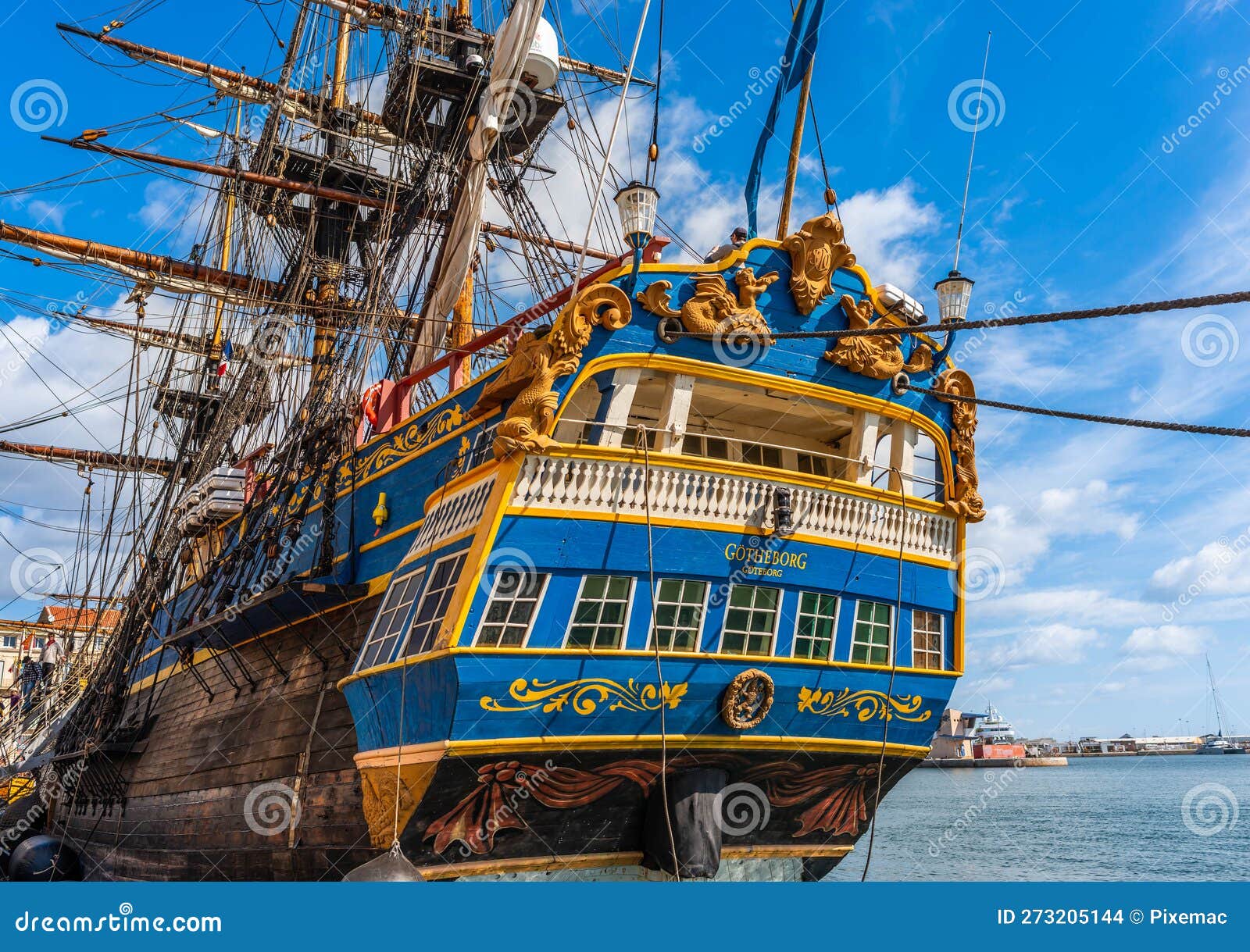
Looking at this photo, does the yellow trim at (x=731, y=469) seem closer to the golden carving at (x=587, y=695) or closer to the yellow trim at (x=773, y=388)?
the yellow trim at (x=773, y=388)

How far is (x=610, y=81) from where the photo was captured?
2842cm

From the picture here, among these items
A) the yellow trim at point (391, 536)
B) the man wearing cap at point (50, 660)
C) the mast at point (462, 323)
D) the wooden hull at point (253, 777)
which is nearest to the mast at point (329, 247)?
the mast at point (462, 323)

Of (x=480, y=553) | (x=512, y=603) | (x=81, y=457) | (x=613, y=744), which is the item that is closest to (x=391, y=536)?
(x=480, y=553)

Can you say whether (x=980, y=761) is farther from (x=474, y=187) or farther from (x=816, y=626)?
(x=816, y=626)

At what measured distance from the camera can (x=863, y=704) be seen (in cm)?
1163

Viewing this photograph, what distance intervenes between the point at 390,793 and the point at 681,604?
3263 millimetres

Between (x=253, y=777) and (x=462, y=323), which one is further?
(x=462, y=323)

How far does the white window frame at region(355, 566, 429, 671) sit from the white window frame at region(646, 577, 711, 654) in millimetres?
2318

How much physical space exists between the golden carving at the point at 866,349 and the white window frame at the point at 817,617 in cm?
247

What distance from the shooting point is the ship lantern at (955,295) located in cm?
1170

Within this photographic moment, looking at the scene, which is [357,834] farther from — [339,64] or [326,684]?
[339,64]

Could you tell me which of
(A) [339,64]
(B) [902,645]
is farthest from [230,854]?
(A) [339,64]

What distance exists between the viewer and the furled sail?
18.7 metres
